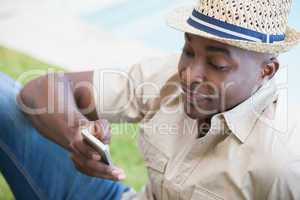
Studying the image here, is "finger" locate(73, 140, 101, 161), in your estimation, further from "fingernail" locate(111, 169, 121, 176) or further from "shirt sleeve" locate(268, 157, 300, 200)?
"shirt sleeve" locate(268, 157, 300, 200)

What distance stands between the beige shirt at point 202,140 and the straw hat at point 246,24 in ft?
0.38

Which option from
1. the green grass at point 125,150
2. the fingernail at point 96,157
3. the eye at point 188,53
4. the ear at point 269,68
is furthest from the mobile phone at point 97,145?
the green grass at point 125,150

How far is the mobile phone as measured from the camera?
1.21 m

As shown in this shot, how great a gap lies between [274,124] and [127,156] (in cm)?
113

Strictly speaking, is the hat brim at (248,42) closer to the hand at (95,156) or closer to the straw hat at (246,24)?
the straw hat at (246,24)

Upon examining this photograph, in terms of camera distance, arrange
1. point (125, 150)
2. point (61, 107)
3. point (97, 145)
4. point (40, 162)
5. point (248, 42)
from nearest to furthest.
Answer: point (248, 42), point (97, 145), point (61, 107), point (40, 162), point (125, 150)

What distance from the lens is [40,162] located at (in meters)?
1.54

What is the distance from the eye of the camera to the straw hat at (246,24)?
3.67 ft

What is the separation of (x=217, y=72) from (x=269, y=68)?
0.38 feet

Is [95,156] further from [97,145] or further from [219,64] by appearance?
[219,64]

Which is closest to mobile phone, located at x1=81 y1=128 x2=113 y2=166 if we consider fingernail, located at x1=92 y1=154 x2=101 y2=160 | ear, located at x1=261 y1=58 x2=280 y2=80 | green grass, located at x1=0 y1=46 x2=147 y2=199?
fingernail, located at x1=92 y1=154 x2=101 y2=160

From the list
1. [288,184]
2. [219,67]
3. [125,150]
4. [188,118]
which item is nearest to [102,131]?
[188,118]

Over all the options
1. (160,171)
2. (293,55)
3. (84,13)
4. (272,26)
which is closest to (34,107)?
(160,171)

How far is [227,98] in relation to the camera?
119 cm
